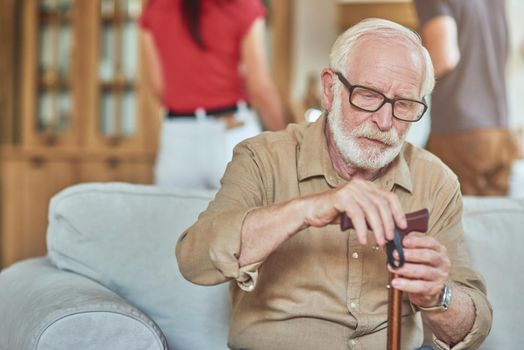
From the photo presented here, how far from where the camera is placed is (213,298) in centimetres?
189

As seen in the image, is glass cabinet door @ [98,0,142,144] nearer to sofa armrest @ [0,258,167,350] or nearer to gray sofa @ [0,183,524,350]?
gray sofa @ [0,183,524,350]

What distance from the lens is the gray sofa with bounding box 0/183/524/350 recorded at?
188 centimetres

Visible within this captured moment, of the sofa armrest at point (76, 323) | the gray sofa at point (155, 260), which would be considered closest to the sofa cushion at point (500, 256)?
the gray sofa at point (155, 260)

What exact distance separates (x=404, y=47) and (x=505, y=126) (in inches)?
44.8

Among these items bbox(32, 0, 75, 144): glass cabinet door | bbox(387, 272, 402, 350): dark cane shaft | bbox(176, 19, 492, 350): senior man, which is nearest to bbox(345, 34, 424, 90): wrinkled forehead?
bbox(176, 19, 492, 350): senior man

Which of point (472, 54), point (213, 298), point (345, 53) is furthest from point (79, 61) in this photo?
point (345, 53)

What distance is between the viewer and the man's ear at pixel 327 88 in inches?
64.0

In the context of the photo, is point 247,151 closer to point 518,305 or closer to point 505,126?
point 518,305

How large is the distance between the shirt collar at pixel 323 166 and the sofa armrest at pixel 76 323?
1.38ft

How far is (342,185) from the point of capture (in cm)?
149

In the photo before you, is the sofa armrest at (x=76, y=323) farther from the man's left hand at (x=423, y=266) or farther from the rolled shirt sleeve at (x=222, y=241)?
the man's left hand at (x=423, y=266)

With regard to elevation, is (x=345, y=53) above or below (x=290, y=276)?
above

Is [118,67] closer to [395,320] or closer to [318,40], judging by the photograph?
[318,40]

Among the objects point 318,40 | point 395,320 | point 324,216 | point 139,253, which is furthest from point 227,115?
point 318,40
